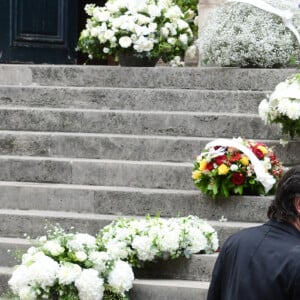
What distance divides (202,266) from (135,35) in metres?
3.18

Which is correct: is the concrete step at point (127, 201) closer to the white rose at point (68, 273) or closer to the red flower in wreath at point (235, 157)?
the red flower in wreath at point (235, 157)

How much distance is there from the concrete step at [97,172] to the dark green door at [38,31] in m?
2.51

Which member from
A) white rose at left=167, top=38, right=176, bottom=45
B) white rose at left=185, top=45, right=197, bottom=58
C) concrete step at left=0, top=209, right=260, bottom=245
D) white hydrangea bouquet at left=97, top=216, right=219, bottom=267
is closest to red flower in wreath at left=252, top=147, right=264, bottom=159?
concrete step at left=0, top=209, right=260, bottom=245

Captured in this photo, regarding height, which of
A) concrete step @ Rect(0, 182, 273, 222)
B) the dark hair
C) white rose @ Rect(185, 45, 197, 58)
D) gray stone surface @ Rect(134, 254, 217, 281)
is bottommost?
gray stone surface @ Rect(134, 254, 217, 281)

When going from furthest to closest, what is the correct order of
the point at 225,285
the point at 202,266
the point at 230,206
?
1. the point at 230,206
2. the point at 202,266
3. the point at 225,285

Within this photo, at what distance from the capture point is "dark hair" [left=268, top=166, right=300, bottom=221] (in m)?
3.81

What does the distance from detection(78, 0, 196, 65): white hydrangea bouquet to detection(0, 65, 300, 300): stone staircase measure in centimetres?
42

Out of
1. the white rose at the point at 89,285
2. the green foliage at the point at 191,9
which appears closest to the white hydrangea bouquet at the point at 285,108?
the white rose at the point at 89,285

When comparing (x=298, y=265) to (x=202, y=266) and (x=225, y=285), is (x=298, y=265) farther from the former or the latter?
(x=202, y=266)

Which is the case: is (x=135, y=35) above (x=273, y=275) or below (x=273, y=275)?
above

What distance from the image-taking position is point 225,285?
3.98 m

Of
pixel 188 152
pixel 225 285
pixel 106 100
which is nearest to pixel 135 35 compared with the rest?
pixel 106 100

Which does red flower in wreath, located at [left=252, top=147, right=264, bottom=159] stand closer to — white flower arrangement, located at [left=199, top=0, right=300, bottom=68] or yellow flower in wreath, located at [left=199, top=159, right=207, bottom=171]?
yellow flower in wreath, located at [left=199, top=159, right=207, bottom=171]

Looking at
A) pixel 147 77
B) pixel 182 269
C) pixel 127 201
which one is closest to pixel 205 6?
pixel 147 77
